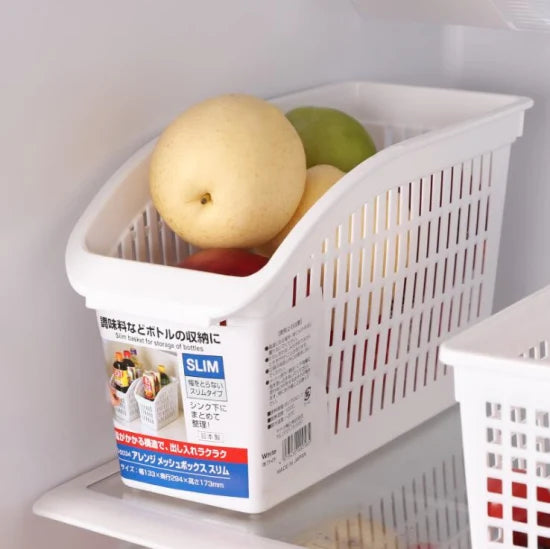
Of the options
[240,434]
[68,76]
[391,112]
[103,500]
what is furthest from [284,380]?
[391,112]

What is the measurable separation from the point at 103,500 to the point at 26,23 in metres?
0.39

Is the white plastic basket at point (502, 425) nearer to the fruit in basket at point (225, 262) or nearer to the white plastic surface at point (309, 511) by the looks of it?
the white plastic surface at point (309, 511)

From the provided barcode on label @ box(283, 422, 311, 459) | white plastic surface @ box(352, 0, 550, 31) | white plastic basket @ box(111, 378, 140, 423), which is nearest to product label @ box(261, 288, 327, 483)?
barcode on label @ box(283, 422, 311, 459)

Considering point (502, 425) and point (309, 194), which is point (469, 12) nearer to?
point (309, 194)

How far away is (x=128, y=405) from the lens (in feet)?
3.16

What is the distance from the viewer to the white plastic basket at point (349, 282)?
901 millimetres

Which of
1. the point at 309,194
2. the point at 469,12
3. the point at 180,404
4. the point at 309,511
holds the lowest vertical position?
the point at 309,511

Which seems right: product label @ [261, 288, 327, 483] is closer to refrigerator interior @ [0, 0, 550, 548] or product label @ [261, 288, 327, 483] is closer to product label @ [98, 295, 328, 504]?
product label @ [98, 295, 328, 504]

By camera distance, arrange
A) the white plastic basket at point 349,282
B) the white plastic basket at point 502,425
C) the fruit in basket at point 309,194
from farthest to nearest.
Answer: the fruit in basket at point 309,194, the white plastic basket at point 349,282, the white plastic basket at point 502,425

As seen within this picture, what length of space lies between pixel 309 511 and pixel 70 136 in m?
0.36

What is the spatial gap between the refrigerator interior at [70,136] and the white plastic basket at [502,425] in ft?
1.23

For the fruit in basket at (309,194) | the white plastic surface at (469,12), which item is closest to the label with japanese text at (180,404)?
the fruit in basket at (309,194)

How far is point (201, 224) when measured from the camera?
0.97 metres

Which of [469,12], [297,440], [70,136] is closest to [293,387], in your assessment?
[297,440]
